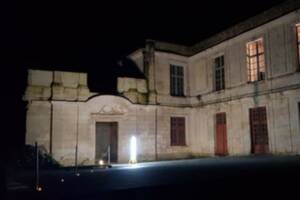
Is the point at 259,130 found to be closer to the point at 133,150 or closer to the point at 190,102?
the point at 190,102

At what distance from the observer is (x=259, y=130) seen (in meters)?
17.8

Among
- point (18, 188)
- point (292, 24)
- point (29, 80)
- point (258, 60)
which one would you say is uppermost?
point (292, 24)

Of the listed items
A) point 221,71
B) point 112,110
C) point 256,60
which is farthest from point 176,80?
point 256,60

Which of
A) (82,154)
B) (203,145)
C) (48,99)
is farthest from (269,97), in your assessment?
(48,99)

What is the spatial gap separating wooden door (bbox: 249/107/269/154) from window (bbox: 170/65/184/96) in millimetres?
6074

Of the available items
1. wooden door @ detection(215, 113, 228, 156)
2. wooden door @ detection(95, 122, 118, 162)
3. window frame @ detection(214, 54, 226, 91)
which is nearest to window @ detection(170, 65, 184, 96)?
window frame @ detection(214, 54, 226, 91)

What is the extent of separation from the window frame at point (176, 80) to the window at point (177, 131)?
6.00 ft

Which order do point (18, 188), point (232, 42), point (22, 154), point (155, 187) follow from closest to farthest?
point (155, 187), point (18, 188), point (22, 154), point (232, 42)

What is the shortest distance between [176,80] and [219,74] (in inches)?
130

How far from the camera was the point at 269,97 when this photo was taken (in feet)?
56.5

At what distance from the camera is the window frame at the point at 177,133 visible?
21.9m

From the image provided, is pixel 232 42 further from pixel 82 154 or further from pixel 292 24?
pixel 82 154

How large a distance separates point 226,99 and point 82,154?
31.3 feet

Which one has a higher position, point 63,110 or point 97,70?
point 97,70
